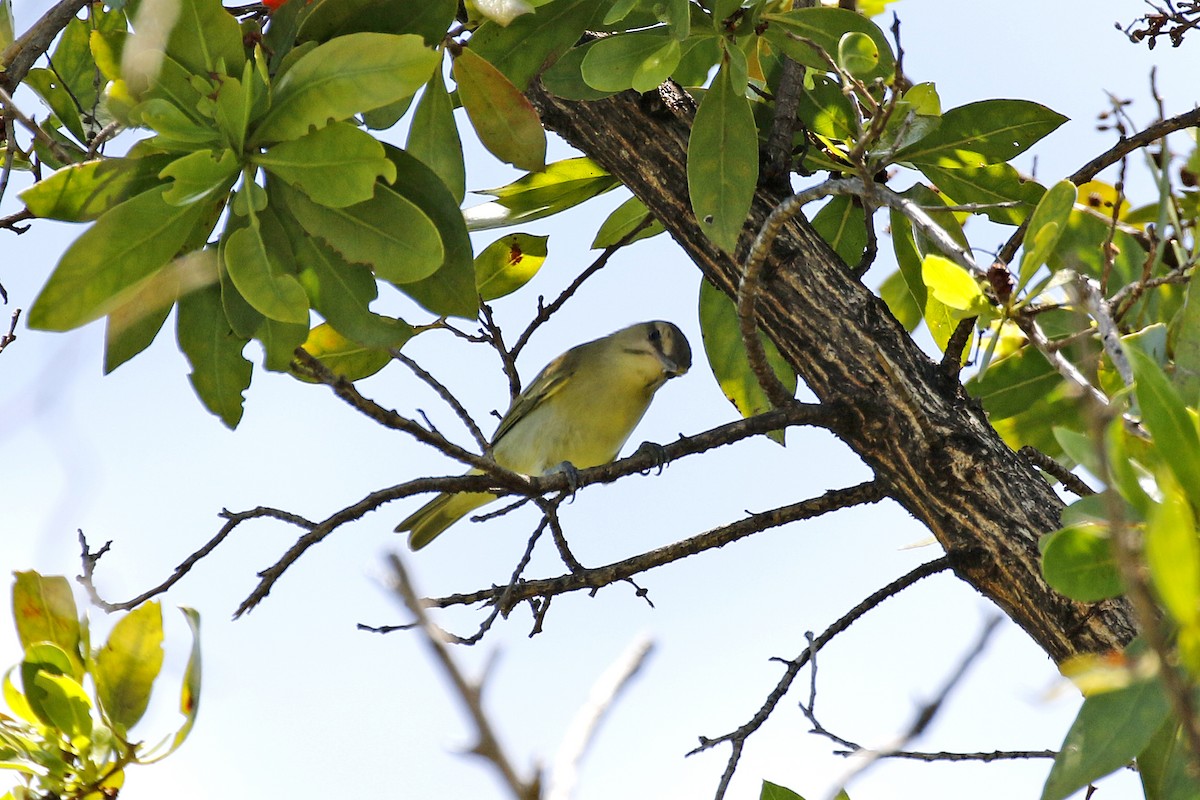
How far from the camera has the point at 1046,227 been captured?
223cm

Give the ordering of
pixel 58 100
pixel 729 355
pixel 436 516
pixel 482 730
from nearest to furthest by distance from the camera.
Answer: pixel 482 730
pixel 58 100
pixel 729 355
pixel 436 516

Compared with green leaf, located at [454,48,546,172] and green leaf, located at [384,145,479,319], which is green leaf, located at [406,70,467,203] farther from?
green leaf, located at [384,145,479,319]

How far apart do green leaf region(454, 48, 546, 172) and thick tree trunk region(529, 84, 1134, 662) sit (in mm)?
398

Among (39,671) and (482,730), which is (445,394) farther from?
(482,730)

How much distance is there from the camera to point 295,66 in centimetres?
241

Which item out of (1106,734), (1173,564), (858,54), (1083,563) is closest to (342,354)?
(858,54)

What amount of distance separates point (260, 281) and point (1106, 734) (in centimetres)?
178

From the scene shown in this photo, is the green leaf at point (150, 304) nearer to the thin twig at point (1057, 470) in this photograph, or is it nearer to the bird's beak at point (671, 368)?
the thin twig at point (1057, 470)

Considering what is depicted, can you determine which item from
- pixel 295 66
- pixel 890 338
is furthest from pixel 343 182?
pixel 890 338

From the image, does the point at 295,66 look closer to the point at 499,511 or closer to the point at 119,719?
the point at 499,511

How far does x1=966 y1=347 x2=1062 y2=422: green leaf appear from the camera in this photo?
3242 mm

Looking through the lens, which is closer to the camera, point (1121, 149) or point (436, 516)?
point (1121, 149)

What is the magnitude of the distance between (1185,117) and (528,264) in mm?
1990

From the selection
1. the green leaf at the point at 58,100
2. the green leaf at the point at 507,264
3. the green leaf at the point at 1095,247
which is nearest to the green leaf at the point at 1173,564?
the green leaf at the point at 1095,247
